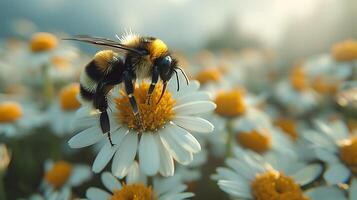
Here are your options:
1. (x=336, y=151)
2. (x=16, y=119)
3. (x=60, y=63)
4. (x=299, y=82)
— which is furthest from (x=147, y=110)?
(x=60, y=63)

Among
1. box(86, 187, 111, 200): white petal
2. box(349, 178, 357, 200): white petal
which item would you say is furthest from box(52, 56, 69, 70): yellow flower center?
box(349, 178, 357, 200): white petal

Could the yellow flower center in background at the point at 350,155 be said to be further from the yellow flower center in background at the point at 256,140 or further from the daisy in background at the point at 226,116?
the daisy in background at the point at 226,116

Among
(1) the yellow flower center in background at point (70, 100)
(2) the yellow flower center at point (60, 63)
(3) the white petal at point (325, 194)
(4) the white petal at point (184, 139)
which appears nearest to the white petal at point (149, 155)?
(4) the white petal at point (184, 139)

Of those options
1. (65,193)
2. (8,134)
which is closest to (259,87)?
(8,134)

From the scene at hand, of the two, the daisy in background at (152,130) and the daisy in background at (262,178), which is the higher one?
the daisy in background at (152,130)

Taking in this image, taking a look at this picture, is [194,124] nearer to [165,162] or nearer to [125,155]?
[165,162]

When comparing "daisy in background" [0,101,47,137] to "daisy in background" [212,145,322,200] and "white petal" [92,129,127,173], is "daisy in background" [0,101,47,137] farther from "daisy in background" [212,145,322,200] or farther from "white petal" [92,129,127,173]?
"daisy in background" [212,145,322,200]

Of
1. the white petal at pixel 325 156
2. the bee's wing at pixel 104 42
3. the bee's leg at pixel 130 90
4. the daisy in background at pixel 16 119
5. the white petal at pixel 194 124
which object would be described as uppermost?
the bee's wing at pixel 104 42
